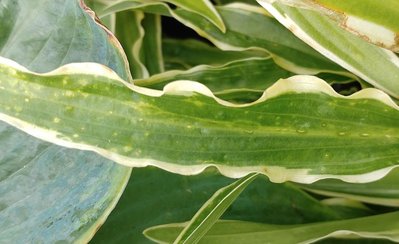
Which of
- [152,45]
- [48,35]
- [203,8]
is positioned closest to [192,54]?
[152,45]

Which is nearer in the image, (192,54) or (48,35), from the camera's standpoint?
(48,35)

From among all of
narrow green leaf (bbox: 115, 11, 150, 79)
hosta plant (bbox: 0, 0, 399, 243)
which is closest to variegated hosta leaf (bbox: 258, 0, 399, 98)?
hosta plant (bbox: 0, 0, 399, 243)

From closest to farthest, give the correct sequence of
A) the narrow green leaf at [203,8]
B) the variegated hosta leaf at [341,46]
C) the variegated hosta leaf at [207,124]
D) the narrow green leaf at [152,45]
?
the variegated hosta leaf at [207,124]
the variegated hosta leaf at [341,46]
the narrow green leaf at [203,8]
the narrow green leaf at [152,45]

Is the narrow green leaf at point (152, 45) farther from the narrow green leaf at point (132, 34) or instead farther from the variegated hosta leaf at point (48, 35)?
the variegated hosta leaf at point (48, 35)

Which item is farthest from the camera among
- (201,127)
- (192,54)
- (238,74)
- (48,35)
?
(192,54)

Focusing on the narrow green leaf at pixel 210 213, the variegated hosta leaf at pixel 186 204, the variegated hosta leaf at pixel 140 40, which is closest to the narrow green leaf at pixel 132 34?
the variegated hosta leaf at pixel 140 40

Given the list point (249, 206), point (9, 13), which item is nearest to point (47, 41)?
point (9, 13)

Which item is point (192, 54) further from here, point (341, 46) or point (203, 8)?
point (341, 46)
